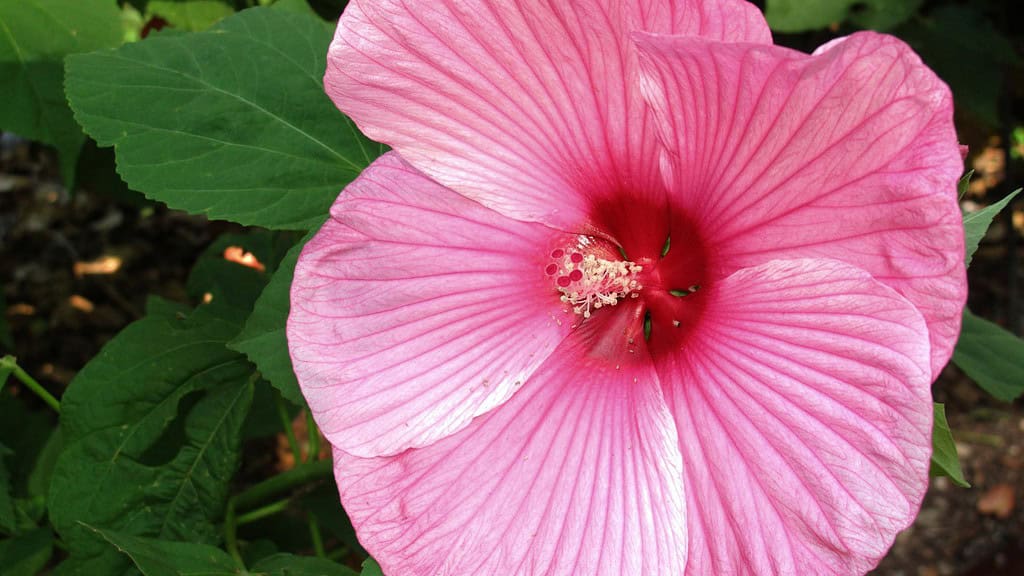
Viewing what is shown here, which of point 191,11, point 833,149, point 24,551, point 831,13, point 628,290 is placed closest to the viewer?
point 833,149

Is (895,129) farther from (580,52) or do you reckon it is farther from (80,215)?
(80,215)

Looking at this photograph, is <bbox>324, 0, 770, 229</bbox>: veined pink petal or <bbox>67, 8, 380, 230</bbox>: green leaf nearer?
<bbox>324, 0, 770, 229</bbox>: veined pink petal

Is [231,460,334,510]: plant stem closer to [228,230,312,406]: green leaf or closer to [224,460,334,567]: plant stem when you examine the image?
[224,460,334,567]: plant stem

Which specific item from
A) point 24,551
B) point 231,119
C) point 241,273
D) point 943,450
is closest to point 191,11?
point 241,273

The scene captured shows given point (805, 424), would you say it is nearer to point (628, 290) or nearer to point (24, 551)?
point (628, 290)

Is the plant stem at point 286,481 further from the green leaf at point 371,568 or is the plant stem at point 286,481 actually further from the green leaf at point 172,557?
the green leaf at point 371,568

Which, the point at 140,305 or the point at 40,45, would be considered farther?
the point at 140,305

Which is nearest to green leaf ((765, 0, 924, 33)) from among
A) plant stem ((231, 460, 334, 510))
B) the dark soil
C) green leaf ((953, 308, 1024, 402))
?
green leaf ((953, 308, 1024, 402))
